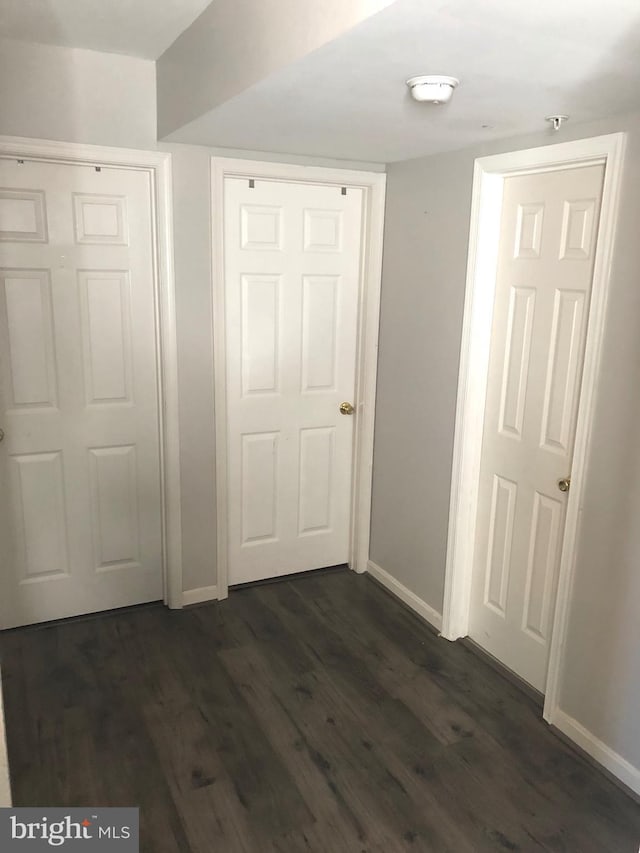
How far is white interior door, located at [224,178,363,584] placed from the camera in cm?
317

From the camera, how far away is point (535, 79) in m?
1.74

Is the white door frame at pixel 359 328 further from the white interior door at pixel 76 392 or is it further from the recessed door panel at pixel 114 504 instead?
the recessed door panel at pixel 114 504

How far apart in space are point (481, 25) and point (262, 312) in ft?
6.50

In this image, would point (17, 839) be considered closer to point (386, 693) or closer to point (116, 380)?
point (386, 693)

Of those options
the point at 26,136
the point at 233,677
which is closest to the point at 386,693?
the point at 233,677

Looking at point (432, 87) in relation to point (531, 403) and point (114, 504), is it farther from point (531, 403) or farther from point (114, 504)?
point (114, 504)

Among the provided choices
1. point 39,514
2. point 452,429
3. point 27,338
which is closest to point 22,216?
point 27,338

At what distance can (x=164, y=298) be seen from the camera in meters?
2.96

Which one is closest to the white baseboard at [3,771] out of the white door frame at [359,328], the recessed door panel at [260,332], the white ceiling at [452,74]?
the white ceiling at [452,74]

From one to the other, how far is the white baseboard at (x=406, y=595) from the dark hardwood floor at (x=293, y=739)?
0.06 meters

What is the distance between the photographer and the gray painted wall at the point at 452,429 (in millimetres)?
2141

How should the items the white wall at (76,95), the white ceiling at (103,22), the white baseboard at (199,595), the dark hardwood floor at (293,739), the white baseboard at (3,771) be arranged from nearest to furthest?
the white baseboard at (3,771), the dark hardwood floor at (293,739), the white ceiling at (103,22), the white wall at (76,95), the white baseboard at (199,595)

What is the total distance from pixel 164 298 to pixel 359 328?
39.7 inches

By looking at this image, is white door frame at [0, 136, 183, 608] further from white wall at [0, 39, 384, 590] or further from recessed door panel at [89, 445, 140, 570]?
recessed door panel at [89, 445, 140, 570]
